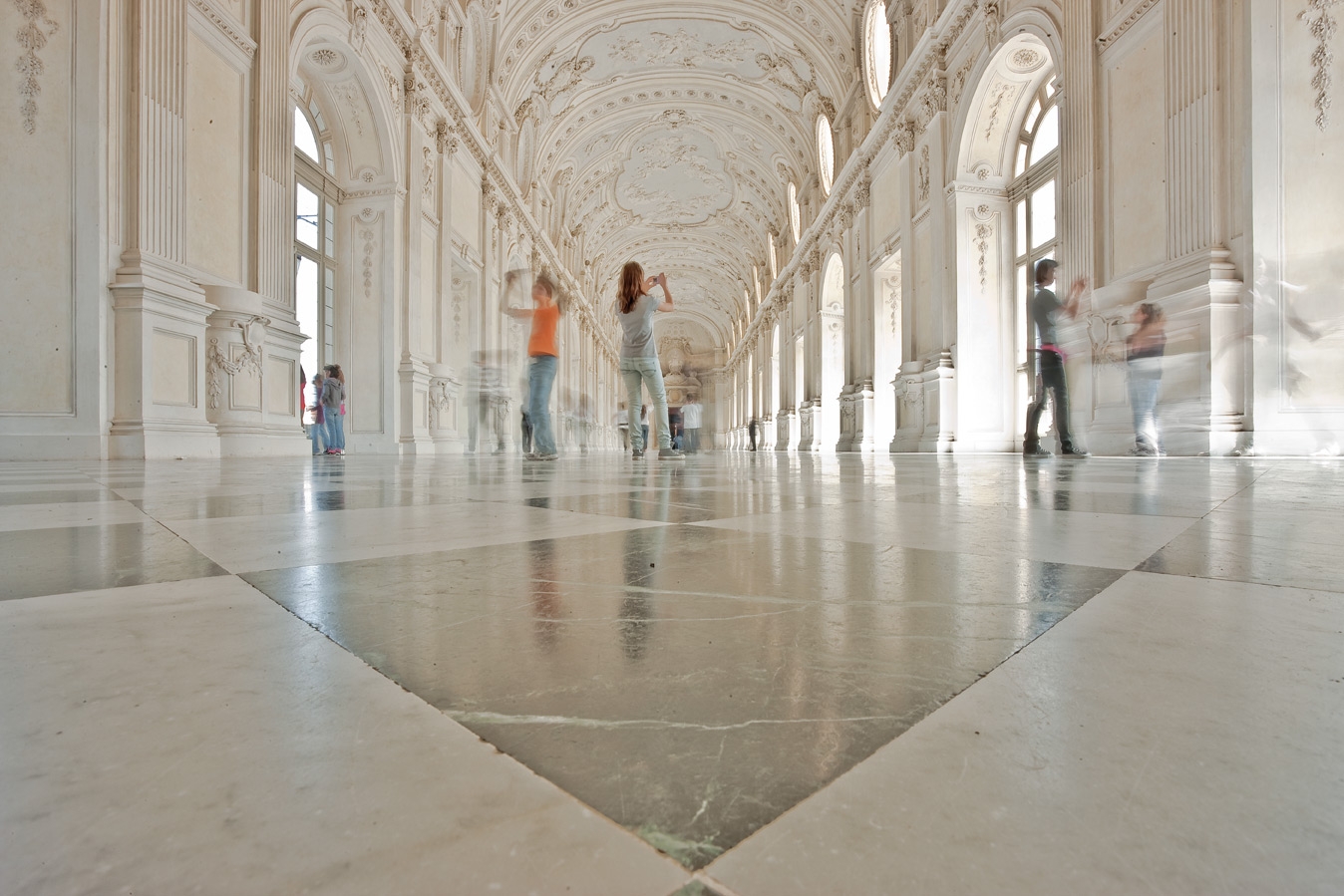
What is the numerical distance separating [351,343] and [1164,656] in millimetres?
9495

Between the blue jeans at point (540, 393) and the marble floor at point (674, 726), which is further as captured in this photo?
the blue jeans at point (540, 393)

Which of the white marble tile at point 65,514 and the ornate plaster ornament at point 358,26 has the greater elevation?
the ornate plaster ornament at point 358,26

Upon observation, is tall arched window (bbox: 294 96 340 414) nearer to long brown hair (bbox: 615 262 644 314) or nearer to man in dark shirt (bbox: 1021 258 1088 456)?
long brown hair (bbox: 615 262 644 314)

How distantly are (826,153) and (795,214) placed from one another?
4.15 metres

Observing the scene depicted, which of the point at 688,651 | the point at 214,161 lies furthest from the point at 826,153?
the point at 688,651

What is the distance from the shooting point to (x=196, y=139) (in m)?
5.35

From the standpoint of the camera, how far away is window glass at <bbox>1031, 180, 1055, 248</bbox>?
8.21m

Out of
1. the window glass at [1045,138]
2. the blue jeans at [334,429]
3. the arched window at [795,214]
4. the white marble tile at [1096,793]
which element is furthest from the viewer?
the arched window at [795,214]

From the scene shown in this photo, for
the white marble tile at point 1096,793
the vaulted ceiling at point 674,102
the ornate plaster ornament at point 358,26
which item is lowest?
the white marble tile at point 1096,793

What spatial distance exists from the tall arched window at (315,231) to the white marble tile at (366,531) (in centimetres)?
797

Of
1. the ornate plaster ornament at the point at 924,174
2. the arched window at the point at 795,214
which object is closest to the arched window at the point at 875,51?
the ornate plaster ornament at the point at 924,174

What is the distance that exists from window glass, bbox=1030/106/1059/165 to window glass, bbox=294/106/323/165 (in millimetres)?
8808

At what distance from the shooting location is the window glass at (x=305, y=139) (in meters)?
8.47

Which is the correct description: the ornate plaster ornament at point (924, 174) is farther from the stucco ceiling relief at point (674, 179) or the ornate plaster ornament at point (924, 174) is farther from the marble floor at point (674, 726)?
the stucco ceiling relief at point (674, 179)
